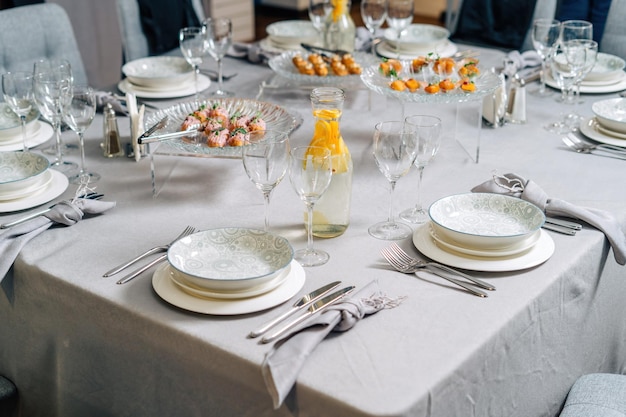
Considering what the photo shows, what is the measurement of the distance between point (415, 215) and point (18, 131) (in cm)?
103

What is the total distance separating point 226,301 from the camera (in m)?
1.18

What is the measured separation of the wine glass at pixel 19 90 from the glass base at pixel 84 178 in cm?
21

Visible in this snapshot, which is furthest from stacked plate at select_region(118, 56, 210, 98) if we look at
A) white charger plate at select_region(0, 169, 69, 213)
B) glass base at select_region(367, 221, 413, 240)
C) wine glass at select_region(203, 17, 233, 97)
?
glass base at select_region(367, 221, 413, 240)

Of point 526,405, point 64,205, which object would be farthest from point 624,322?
point 64,205

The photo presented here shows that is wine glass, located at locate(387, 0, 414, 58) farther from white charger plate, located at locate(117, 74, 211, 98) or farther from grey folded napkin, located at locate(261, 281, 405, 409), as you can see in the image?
grey folded napkin, located at locate(261, 281, 405, 409)

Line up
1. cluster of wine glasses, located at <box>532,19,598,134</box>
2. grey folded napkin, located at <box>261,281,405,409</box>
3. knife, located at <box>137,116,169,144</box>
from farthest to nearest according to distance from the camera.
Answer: cluster of wine glasses, located at <box>532,19,598,134</box> < knife, located at <box>137,116,169,144</box> < grey folded napkin, located at <box>261,281,405,409</box>

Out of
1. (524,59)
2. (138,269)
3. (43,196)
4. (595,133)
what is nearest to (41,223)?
(43,196)

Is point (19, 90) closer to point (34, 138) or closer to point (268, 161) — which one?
point (34, 138)

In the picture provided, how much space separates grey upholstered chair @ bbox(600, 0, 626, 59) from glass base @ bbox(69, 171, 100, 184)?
1.98 metres

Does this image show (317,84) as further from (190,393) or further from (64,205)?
(190,393)

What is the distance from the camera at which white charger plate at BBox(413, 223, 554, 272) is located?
129 centimetres

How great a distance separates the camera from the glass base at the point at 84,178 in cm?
168

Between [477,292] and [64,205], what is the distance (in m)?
0.81

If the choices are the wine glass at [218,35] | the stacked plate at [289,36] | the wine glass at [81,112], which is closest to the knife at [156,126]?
the wine glass at [81,112]
